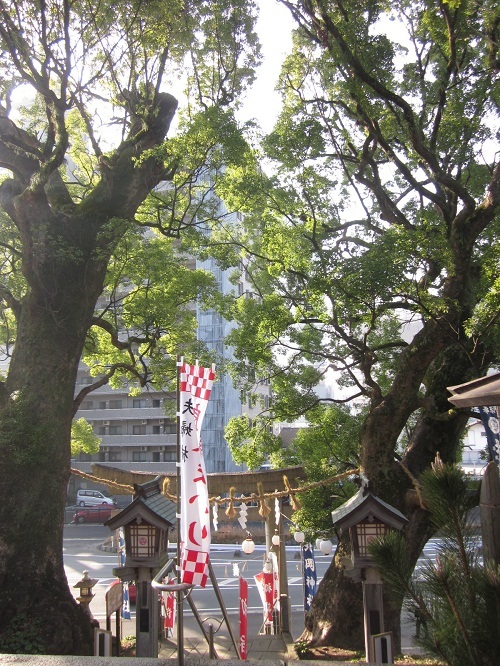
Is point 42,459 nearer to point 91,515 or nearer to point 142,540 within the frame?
point 142,540

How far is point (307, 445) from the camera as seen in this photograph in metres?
13.3

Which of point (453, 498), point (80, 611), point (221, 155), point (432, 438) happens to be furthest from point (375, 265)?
point (80, 611)

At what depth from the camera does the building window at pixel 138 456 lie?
126ft

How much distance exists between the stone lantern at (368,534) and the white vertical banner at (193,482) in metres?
2.59

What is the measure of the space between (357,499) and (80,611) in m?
4.77

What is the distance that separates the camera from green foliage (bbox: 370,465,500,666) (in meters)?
3.16

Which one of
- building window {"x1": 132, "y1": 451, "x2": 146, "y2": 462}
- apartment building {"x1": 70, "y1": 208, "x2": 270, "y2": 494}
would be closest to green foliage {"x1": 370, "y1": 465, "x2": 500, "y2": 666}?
apartment building {"x1": 70, "y1": 208, "x2": 270, "y2": 494}

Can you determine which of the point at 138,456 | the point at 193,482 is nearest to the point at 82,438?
the point at 193,482

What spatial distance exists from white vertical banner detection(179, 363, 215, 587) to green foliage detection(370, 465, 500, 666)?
2.18 m

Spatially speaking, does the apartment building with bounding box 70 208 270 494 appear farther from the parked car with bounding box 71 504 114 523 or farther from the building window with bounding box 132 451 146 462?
the parked car with bounding box 71 504 114 523

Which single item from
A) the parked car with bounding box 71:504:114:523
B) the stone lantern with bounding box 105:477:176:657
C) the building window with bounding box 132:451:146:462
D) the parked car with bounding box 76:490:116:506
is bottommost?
the parked car with bounding box 71:504:114:523

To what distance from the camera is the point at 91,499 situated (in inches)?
1485

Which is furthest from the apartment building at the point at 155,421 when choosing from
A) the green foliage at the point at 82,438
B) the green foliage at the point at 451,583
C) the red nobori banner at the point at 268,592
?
the green foliage at the point at 451,583

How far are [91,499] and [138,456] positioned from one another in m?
4.17
